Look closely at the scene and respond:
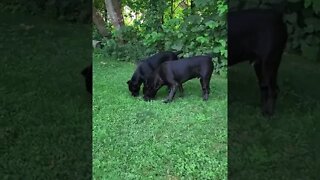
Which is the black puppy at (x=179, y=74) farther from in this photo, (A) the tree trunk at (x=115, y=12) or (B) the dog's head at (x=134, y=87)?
(A) the tree trunk at (x=115, y=12)

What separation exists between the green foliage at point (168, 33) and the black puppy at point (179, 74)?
1.4 inches

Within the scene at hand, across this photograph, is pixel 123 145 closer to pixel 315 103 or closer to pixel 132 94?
pixel 132 94

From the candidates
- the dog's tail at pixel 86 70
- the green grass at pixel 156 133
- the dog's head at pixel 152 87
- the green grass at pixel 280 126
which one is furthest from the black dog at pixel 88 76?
the green grass at pixel 280 126

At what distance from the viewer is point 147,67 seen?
6.07 ft

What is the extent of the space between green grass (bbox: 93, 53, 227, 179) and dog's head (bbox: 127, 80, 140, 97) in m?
0.02

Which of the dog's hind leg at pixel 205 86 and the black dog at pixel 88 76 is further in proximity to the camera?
the dog's hind leg at pixel 205 86

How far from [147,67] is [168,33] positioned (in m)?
0.16

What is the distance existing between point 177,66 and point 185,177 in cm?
44

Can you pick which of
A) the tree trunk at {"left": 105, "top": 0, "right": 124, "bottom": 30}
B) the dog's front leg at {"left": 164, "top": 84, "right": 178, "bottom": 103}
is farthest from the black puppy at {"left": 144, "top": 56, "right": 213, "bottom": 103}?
the tree trunk at {"left": 105, "top": 0, "right": 124, "bottom": 30}

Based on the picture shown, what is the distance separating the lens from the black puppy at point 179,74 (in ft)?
6.14

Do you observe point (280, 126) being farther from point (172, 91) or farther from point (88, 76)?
point (88, 76)

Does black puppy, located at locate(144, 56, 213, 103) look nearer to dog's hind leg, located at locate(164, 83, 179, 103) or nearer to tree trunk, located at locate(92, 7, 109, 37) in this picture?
dog's hind leg, located at locate(164, 83, 179, 103)

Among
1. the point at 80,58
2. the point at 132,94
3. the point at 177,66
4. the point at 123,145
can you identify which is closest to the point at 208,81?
the point at 177,66

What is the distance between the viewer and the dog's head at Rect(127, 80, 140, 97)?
6.13ft
